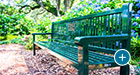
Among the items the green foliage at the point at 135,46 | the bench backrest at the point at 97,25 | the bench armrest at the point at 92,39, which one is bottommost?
the green foliage at the point at 135,46

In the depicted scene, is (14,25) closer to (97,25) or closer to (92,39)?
(97,25)

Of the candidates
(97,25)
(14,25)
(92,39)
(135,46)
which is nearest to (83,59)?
(92,39)

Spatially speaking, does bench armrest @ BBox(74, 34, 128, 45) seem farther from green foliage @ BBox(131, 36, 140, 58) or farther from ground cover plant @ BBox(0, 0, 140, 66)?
ground cover plant @ BBox(0, 0, 140, 66)

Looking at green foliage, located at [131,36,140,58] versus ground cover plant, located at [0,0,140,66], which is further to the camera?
ground cover plant, located at [0,0,140,66]

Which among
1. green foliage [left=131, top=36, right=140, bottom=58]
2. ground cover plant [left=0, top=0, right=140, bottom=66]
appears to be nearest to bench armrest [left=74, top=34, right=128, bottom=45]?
green foliage [left=131, top=36, right=140, bottom=58]

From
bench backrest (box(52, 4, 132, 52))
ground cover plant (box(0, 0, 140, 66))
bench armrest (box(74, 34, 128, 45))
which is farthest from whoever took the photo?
ground cover plant (box(0, 0, 140, 66))

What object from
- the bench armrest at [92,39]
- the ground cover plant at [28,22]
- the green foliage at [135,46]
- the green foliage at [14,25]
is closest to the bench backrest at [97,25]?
the bench armrest at [92,39]

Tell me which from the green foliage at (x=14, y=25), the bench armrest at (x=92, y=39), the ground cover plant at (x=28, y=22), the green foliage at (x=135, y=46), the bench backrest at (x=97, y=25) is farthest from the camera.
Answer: the green foliage at (x=14, y=25)

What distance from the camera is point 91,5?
3918 mm

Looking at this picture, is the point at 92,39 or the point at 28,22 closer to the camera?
the point at 92,39

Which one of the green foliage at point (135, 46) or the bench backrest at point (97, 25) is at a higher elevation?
the bench backrest at point (97, 25)

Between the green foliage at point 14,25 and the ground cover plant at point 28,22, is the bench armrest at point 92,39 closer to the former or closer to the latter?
the ground cover plant at point 28,22

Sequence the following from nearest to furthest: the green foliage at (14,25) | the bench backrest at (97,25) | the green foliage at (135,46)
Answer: the bench backrest at (97,25)
the green foliage at (135,46)
the green foliage at (14,25)

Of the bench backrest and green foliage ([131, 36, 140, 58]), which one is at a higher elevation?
the bench backrest
